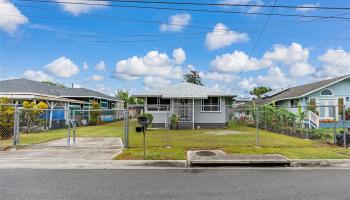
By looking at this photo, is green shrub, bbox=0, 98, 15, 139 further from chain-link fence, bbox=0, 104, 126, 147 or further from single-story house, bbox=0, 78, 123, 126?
single-story house, bbox=0, 78, 123, 126

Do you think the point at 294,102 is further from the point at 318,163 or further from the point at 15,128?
the point at 15,128

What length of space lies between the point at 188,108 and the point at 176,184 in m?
16.1

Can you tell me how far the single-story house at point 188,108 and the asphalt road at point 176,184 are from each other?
14.2 meters

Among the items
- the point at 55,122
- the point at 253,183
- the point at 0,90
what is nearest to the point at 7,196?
the point at 253,183

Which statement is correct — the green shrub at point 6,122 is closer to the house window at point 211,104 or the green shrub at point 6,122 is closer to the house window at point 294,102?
the house window at point 211,104

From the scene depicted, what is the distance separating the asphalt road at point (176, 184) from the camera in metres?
5.07

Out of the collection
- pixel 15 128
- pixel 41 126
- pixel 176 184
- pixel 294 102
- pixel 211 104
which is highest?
pixel 294 102

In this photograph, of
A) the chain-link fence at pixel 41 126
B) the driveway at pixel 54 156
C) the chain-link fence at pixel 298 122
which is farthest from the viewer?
the chain-link fence at pixel 298 122

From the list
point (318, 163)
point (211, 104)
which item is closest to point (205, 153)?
point (318, 163)

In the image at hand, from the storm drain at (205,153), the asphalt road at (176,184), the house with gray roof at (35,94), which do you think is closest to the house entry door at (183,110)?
the house with gray roof at (35,94)

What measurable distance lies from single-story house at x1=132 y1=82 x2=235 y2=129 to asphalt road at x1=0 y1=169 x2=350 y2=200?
14151 mm

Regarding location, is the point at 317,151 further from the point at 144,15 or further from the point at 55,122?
the point at 55,122

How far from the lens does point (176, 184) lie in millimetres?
5859

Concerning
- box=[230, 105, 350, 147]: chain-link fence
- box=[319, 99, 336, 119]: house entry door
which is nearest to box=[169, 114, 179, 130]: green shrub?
box=[230, 105, 350, 147]: chain-link fence
